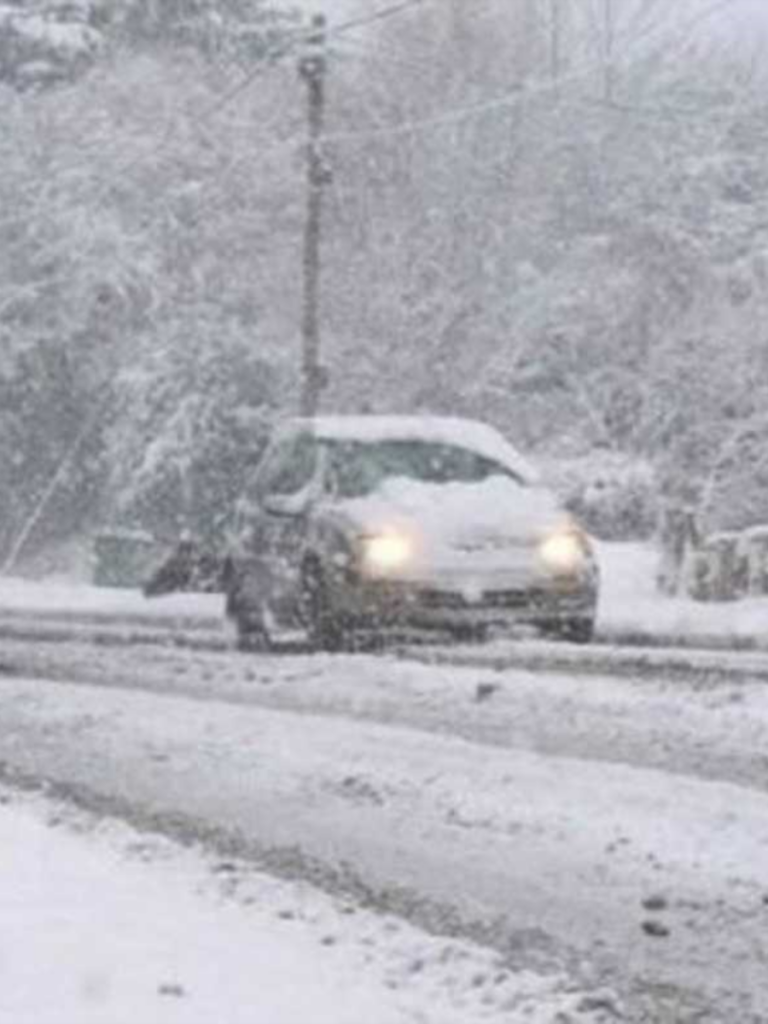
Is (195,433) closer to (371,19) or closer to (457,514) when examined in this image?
(371,19)

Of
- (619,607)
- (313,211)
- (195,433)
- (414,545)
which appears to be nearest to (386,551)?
(414,545)

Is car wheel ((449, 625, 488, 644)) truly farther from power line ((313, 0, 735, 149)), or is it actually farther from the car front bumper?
power line ((313, 0, 735, 149))

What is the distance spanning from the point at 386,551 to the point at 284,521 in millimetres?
1448

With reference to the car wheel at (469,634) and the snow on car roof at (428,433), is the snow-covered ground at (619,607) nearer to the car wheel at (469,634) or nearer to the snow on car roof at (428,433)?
the car wheel at (469,634)

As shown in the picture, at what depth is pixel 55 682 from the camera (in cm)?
1537

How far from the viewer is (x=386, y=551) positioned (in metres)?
16.6

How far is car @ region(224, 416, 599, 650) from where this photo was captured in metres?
16.5

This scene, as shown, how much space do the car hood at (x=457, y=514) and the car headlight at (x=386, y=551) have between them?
0.24 feet

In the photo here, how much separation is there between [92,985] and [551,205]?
41.1 metres

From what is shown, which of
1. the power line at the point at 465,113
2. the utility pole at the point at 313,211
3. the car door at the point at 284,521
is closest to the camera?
the car door at the point at 284,521

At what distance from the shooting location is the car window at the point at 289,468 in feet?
59.9

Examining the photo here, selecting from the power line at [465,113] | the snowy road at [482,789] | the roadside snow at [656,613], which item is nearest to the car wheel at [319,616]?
the snowy road at [482,789]

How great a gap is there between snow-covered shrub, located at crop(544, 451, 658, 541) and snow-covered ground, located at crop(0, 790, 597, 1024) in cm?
3106

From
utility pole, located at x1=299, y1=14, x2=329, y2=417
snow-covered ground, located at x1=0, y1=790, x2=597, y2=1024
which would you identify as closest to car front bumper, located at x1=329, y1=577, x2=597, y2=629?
snow-covered ground, located at x1=0, y1=790, x2=597, y2=1024
